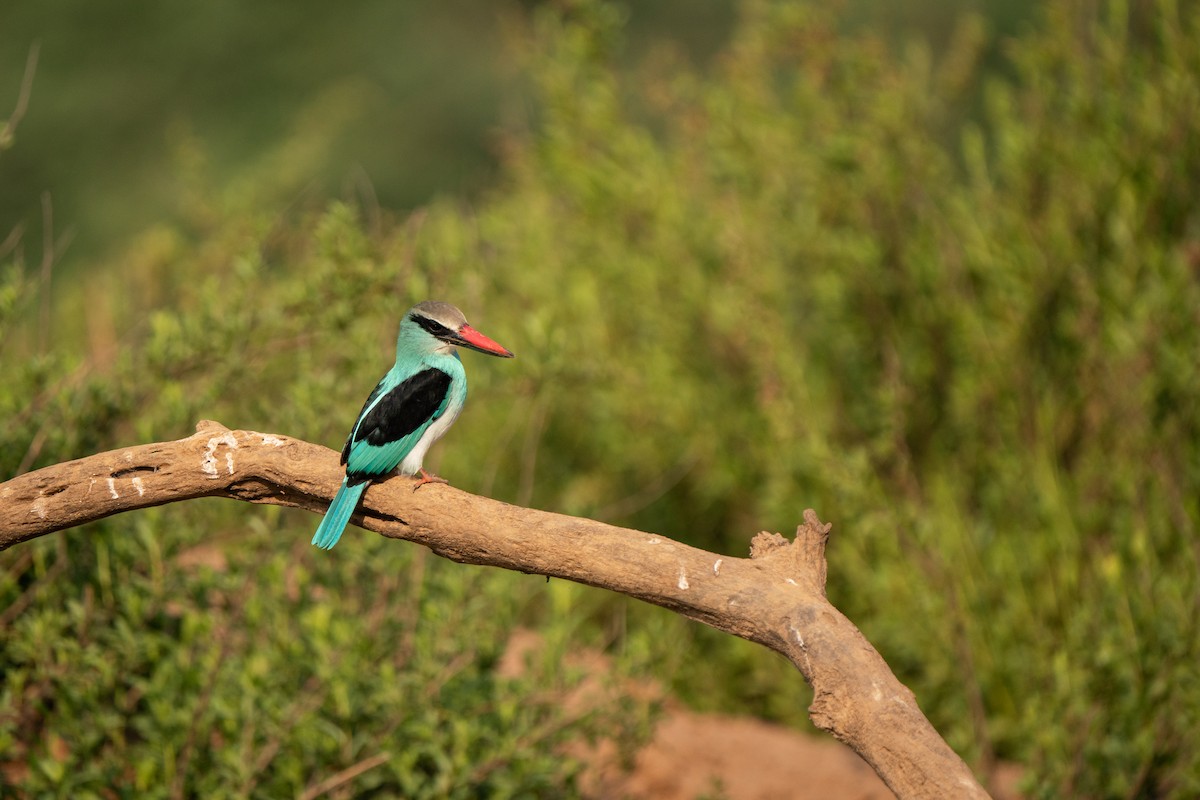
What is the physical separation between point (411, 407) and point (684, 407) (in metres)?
3.25

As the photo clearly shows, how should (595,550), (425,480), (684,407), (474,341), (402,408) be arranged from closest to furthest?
Answer: (595,550), (425,480), (402,408), (474,341), (684,407)

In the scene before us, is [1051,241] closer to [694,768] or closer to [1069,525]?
[1069,525]

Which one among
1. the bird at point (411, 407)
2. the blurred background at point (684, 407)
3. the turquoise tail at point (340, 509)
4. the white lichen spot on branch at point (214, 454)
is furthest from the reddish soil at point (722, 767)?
the white lichen spot on branch at point (214, 454)

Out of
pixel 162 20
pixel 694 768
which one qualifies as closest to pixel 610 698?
pixel 694 768

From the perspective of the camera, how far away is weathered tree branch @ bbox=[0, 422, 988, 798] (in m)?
2.42

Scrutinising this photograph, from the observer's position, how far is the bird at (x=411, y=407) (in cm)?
302

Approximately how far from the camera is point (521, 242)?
25.4 ft

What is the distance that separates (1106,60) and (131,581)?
14.9 ft

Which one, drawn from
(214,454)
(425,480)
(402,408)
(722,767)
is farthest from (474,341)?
(722,767)

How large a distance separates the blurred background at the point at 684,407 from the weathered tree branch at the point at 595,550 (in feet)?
3.34

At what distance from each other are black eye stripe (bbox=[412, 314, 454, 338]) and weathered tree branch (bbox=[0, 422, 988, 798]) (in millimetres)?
605

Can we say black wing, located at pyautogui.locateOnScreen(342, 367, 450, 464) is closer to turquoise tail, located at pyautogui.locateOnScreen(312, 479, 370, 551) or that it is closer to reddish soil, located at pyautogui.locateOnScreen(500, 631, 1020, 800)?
turquoise tail, located at pyautogui.locateOnScreen(312, 479, 370, 551)

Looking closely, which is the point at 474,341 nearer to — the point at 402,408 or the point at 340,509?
the point at 402,408

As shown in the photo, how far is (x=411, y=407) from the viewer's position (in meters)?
3.42
